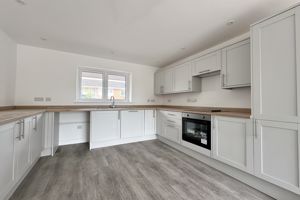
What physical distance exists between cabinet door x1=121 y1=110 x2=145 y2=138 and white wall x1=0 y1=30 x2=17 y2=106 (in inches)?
88.9

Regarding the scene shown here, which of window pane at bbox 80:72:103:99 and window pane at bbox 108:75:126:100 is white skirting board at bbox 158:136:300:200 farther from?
window pane at bbox 80:72:103:99

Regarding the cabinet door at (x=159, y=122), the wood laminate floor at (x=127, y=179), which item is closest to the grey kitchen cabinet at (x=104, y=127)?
the wood laminate floor at (x=127, y=179)

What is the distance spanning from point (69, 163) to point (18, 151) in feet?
3.06

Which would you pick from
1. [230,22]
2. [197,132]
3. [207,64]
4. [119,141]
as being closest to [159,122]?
[119,141]

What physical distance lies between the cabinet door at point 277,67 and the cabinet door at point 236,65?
18.0 inches

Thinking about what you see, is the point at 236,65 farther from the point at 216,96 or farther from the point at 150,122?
the point at 150,122

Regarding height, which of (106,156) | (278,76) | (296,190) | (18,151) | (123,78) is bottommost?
(106,156)

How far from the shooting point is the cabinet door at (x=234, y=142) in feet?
5.73

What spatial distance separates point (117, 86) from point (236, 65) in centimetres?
309

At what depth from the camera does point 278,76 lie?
4.83 ft

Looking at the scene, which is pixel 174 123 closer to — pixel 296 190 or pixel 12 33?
pixel 296 190

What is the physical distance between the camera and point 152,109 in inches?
150

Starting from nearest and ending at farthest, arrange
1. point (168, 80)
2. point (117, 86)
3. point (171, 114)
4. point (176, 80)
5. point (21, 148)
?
point (21, 148) < point (171, 114) < point (176, 80) < point (168, 80) < point (117, 86)

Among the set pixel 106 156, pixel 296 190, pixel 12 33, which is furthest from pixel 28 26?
pixel 296 190
